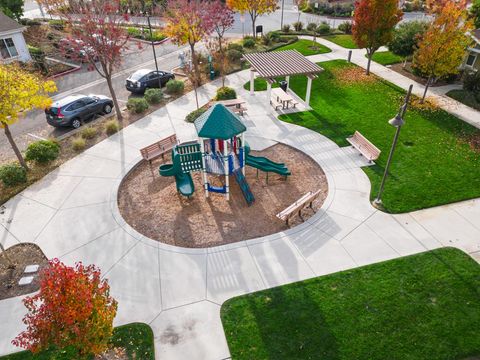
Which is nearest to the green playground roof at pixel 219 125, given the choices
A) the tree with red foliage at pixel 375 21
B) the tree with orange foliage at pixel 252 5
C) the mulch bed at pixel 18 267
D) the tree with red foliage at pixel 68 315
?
the tree with red foliage at pixel 68 315

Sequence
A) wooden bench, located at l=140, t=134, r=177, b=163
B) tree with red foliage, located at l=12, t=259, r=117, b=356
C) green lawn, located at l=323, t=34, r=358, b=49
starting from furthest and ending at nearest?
green lawn, located at l=323, t=34, r=358, b=49, wooden bench, located at l=140, t=134, r=177, b=163, tree with red foliage, located at l=12, t=259, r=117, b=356

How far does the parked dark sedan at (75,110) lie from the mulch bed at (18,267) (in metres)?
8.90

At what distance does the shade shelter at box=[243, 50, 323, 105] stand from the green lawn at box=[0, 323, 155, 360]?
14104 millimetres

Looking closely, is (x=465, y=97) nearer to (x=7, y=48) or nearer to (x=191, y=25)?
(x=191, y=25)

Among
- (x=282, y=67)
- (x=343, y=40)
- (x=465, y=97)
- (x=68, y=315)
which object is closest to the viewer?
(x=68, y=315)

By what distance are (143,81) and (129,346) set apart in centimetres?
1822

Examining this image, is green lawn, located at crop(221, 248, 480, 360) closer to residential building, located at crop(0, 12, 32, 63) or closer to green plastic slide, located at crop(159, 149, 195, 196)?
green plastic slide, located at crop(159, 149, 195, 196)

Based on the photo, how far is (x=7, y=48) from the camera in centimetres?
2689

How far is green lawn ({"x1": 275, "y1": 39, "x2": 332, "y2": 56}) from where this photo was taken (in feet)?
95.8

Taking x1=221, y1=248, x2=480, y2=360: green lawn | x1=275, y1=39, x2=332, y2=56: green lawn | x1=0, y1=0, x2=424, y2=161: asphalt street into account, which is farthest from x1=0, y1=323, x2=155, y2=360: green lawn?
x1=275, y1=39, x2=332, y2=56: green lawn

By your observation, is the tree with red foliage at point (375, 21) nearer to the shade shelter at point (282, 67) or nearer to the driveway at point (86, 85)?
the shade shelter at point (282, 67)

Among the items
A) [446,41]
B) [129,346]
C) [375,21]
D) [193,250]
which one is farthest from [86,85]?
[446,41]

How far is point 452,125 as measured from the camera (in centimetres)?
1808

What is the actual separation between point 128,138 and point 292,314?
12.5 metres
